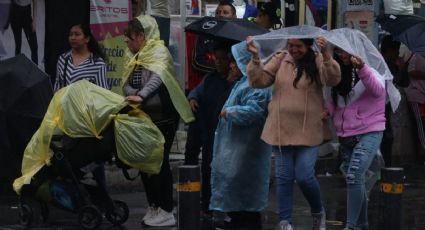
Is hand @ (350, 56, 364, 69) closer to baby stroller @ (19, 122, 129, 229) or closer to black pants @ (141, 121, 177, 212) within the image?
black pants @ (141, 121, 177, 212)

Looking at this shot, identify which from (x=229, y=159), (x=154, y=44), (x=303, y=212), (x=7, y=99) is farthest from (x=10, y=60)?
(x=303, y=212)

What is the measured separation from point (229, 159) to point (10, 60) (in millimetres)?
2463

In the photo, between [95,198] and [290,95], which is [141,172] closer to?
[95,198]

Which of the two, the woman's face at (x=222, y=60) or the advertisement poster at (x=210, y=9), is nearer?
the woman's face at (x=222, y=60)

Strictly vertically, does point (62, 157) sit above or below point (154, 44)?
below

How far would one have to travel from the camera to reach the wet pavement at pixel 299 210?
356 inches

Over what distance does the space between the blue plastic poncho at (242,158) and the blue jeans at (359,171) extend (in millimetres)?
781

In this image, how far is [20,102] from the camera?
30.0ft

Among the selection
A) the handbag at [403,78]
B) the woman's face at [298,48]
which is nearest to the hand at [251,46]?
the woman's face at [298,48]

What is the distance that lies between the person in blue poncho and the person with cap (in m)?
2.34

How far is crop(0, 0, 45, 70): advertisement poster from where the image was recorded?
10594 millimetres

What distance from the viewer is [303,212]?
9.94 m

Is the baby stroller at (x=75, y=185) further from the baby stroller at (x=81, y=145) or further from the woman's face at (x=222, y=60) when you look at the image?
the woman's face at (x=222, y=60)

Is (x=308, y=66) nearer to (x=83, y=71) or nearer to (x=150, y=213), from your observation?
(x=150, y=213)
